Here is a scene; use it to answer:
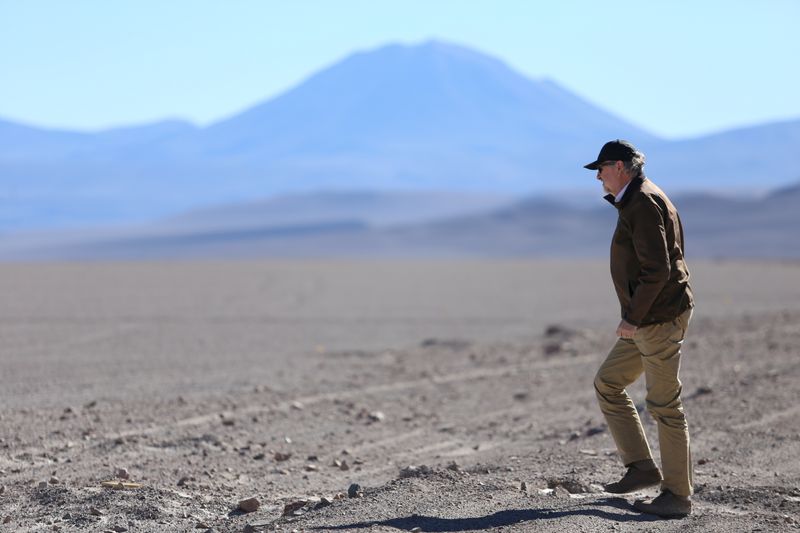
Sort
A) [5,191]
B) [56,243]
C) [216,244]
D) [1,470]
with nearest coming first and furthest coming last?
[1,470] < [216,244] < [56,243] < [5,191]

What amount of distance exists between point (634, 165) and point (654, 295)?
0.59 m

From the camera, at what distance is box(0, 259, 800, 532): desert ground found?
543cm

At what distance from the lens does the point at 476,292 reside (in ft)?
95.5

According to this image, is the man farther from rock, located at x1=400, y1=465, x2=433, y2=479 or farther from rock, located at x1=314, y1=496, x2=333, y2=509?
rock, located at x1=314, y1=496, x2=333, y2=509

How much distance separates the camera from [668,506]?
5.24 metres

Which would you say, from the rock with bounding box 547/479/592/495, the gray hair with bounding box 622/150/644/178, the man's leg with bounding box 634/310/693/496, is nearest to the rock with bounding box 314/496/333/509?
the rock with bounding box 547/479/592/495

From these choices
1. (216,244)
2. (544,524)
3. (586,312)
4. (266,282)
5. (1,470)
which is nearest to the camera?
(544,524)

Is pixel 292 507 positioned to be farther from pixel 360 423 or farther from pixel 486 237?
pixel 486 237

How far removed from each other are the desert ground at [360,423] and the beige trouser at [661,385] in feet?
0.83

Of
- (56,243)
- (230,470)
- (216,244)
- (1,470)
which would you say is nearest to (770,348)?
(230,470)

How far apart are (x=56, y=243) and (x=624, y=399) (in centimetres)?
10438

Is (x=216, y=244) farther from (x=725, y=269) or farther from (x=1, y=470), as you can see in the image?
(x=1, y=470)

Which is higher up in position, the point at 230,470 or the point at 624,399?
the point at 624,399

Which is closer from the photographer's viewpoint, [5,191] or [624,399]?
[624,399]
